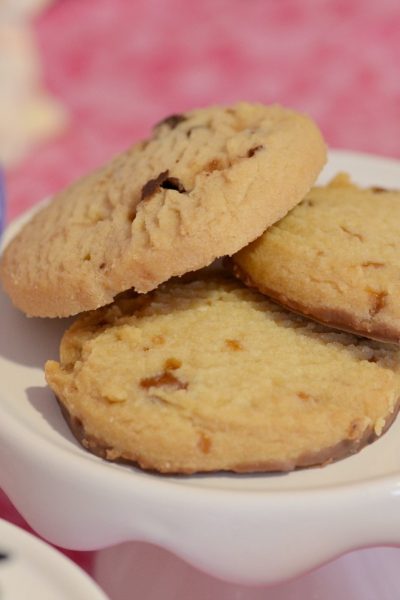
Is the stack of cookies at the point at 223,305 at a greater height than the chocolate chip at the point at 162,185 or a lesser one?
lesser

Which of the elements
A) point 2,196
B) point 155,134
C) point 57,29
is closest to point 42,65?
point 57,29

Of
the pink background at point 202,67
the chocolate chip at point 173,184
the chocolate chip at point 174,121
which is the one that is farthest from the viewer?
the pink background at point 202,67

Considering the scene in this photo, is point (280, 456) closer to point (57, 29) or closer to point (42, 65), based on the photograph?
point (42, 65)

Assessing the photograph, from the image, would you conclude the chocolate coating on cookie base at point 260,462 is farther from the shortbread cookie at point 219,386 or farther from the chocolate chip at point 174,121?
the chocolate chip at point 174,121

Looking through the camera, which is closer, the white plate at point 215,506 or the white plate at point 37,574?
the white plate at point 37,574

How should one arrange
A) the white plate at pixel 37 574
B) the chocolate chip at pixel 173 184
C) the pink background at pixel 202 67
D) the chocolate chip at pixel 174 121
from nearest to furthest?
the white plate at pixel 37 574, the chocolate chip at pixel 173 184, the chocolate chip at pixel 174 121, the pink background at pixel 202 67

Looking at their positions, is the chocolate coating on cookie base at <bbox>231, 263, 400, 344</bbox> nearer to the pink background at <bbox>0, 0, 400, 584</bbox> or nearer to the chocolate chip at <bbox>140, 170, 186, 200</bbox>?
the chocolate chip at <bbox>140, 170, 186, 200</bbox>

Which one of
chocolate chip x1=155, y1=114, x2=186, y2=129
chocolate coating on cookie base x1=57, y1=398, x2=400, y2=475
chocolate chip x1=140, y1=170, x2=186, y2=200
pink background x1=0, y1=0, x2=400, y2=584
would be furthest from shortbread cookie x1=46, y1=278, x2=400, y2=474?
pink background x1=0, y1=0, x2=400, y2=584

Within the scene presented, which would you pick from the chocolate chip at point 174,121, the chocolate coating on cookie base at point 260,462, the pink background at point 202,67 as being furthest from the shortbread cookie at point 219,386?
the pink background at point 202,67

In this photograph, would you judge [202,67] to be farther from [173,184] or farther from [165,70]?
[173,184]
